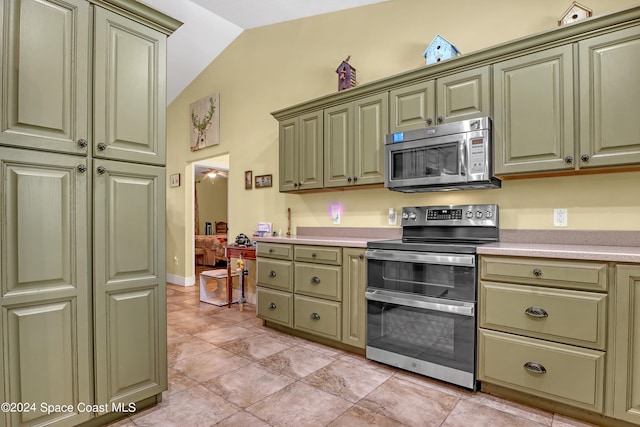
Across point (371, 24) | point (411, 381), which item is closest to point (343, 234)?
point (411, 381)

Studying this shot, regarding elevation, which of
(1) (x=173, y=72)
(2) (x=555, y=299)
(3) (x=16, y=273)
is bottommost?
(2) (x=555, y=299)

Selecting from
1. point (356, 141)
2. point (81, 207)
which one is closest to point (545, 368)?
point (356, 141)

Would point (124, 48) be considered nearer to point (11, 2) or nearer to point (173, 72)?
point (11, 2)

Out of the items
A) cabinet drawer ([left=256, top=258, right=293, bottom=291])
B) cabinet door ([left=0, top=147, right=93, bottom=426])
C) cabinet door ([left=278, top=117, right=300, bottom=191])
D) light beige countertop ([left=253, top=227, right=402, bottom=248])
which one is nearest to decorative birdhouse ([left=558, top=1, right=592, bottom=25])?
light beige countertop ([left=253, top=227, right=402, bottom=248])

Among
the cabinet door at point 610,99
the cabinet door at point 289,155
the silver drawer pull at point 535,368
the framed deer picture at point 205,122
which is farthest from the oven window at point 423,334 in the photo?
the framed deer picture at point 205,122

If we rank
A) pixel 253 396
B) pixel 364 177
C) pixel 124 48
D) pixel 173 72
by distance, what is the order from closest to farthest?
pixel 124 48, pixel 253 396, pixel 364 177, pixel 173 72

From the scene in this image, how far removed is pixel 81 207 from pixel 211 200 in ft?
30.3

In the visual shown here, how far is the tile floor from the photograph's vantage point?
6.04 feet

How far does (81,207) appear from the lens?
166 cm

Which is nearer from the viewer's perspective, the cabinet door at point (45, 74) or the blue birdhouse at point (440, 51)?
the cabinet door at point (45, 74)

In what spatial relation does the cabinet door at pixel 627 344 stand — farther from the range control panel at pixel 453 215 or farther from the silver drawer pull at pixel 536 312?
Answer: the range control panel at pixel 453 215

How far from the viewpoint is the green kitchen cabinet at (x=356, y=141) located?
2809 mm

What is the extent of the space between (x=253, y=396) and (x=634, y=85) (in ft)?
9.15

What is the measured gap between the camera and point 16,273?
1.49m
